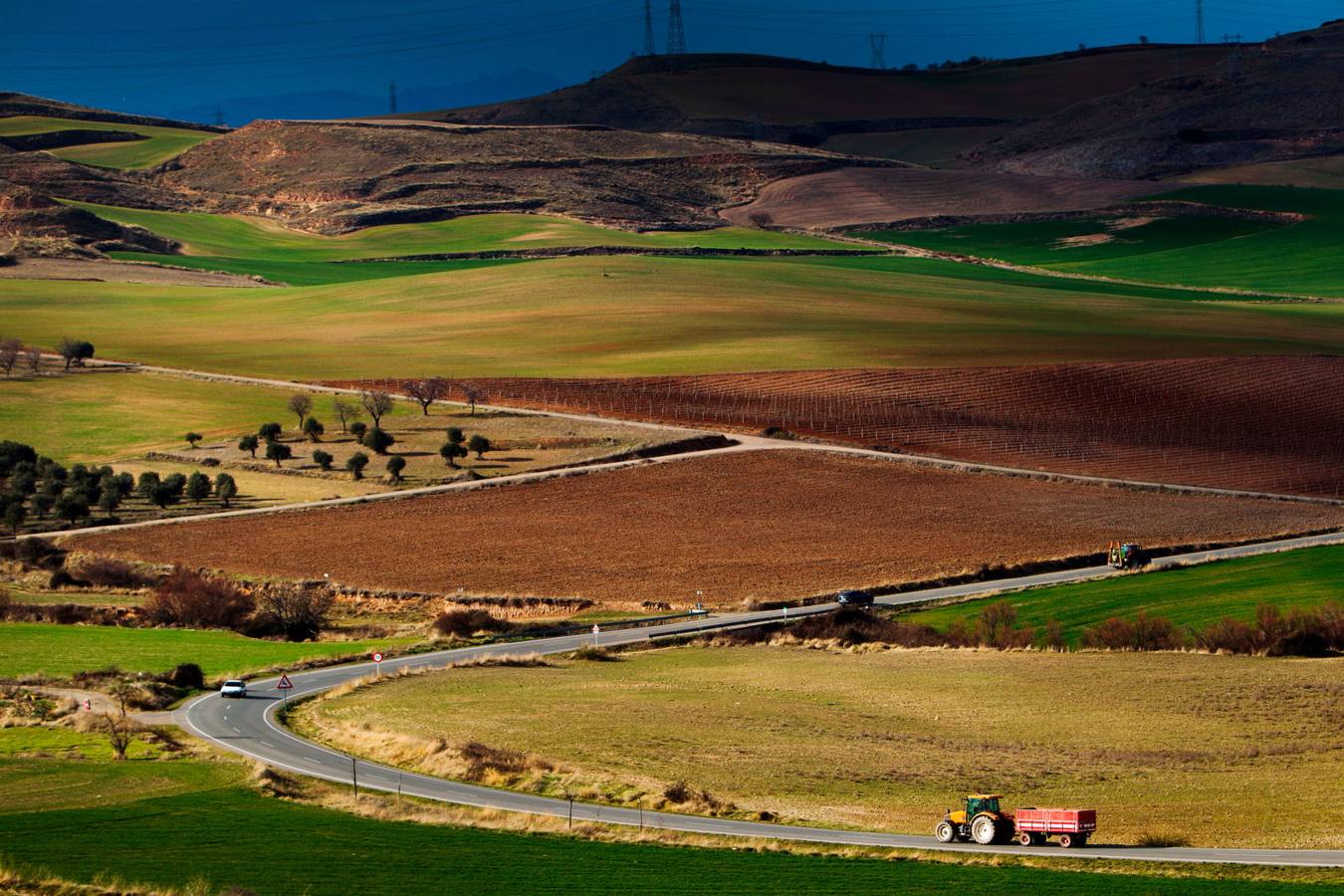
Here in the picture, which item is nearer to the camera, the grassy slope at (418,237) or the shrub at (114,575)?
the shrub at (114,575)

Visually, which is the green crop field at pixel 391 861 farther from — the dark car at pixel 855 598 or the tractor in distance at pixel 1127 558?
the tractor in distance at pixel 1127 558

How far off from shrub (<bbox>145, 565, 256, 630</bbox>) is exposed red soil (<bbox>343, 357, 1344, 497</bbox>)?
3441 centimetres

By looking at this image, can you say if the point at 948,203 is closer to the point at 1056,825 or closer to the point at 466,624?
the point at 466,624

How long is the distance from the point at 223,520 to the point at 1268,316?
2966 inches

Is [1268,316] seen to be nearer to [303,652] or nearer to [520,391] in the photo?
[520,391]

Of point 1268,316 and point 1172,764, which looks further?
point 1268,316

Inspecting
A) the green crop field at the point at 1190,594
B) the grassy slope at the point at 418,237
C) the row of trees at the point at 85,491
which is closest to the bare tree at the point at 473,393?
the row of trees at the point at 85,491

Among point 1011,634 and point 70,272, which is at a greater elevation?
point 70,272

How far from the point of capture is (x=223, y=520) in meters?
71.8

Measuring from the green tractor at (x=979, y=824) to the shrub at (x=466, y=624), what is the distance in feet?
92.6

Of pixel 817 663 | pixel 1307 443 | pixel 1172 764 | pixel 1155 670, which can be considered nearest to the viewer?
pixel 1172 764

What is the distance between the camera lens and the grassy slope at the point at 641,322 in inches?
4028

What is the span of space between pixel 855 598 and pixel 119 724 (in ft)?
87.7

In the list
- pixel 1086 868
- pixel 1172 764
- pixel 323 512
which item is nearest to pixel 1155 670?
pixel 1172 764
